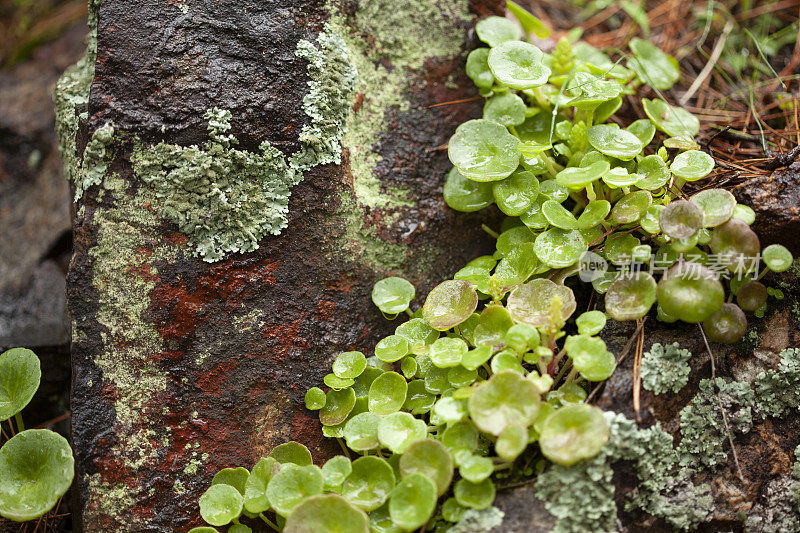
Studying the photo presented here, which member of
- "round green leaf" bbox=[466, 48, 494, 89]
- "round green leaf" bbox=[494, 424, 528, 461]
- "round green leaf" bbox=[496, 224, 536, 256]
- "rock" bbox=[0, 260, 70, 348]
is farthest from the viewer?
"rock" bbox=[0, 260, 70, 348]

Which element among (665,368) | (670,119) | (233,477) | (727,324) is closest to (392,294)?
(233,477)

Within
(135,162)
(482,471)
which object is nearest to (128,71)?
(135,162)

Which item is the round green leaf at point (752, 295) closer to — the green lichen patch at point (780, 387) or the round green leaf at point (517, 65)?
the green lichen patch at point (780, 387)

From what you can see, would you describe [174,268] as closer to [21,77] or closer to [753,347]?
[753,347]

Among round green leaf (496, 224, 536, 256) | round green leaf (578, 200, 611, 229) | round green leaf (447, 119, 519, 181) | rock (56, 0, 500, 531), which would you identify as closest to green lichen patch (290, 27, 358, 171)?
rock (56, 0, 500, 531)

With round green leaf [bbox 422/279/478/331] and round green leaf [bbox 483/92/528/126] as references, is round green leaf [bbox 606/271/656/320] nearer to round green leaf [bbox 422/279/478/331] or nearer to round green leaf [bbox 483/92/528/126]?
round green leaf [bbox 422/279/478/331]

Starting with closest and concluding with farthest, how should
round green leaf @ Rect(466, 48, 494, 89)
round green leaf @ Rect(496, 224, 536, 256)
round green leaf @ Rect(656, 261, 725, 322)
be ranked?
round green leaf @ Rect(656, 261, 725, 322)
round green leaf @ Rect(496, 224, 536, 256)
round green leaf @ Rect(466, 48, 494, 89)
